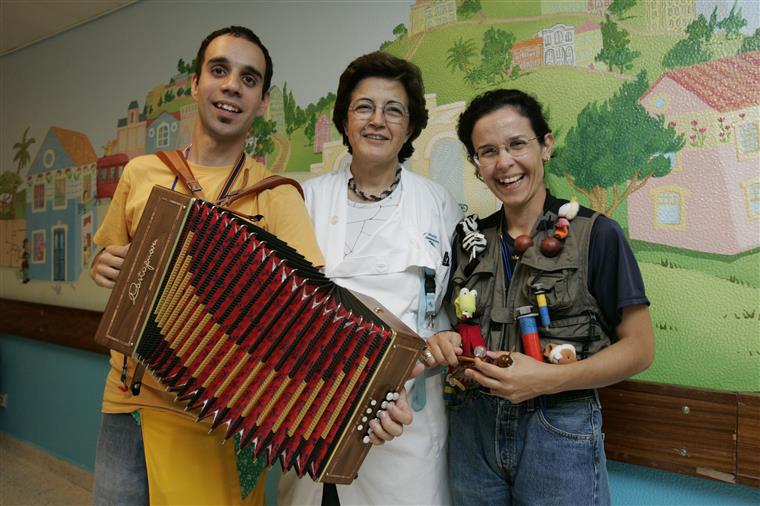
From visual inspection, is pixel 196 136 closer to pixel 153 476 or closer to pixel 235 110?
pixel 235 110

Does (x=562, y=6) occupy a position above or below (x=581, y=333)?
above

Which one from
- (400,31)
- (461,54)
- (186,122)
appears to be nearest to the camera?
(461,54)

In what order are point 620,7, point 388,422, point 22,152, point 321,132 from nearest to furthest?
1. point 388,422
2. point 620,7
3. point 321,132
4. point 22,152

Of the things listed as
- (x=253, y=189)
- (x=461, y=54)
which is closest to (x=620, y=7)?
(x=461, y=54)

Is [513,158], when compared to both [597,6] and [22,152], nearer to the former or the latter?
[597,6]

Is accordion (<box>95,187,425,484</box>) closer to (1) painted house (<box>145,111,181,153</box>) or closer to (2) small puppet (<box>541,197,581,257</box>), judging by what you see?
(2) small puppet (<box>541,197,581,257</box>)

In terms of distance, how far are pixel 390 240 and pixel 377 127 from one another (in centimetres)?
33

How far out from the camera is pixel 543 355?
108 centimetres

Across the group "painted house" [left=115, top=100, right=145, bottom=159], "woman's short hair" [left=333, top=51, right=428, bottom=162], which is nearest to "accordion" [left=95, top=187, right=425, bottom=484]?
"woman's short hair" [left=333, top=51, right=428, bottom=162]

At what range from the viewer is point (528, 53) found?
1.55 metres

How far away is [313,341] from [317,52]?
1.49m

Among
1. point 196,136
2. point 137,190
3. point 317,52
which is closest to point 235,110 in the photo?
point 196,136

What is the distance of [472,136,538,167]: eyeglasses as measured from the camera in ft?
3.85

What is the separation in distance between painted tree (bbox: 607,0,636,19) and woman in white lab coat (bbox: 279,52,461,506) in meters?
0.61
